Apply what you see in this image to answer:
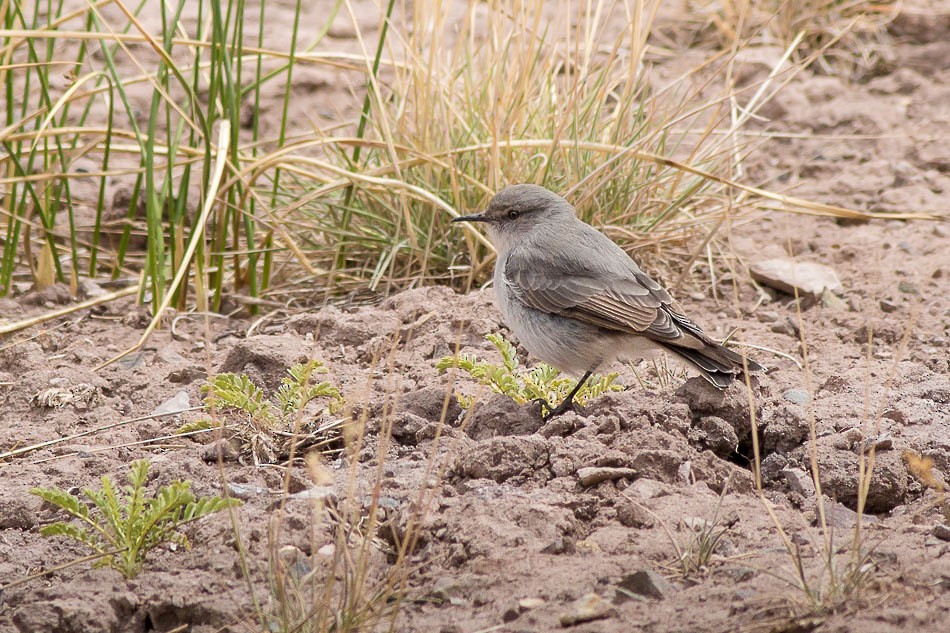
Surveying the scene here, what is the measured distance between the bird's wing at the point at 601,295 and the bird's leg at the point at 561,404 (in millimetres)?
249

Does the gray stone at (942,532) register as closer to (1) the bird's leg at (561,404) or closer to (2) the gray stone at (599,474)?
(2) the gray stone at (599,474)

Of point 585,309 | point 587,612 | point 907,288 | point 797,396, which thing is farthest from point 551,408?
point 907,288

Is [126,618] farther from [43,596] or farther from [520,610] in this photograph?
[520,610]

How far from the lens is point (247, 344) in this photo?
484 cm

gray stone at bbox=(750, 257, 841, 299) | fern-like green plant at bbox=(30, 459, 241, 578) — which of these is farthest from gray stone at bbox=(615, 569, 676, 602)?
gray stone at bbox=(750, 257, 841, 299)

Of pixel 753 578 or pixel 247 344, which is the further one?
pixel 247 344

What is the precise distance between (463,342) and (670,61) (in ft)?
14.1

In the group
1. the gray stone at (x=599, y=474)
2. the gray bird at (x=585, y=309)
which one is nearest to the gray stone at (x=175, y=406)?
the gray bird at (x=585, y=309)

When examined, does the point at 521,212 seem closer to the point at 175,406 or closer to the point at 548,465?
the point at 548,465

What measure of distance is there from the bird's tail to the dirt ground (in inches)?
2.4

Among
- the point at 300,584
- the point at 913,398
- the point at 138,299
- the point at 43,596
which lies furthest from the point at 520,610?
the point at 138,299

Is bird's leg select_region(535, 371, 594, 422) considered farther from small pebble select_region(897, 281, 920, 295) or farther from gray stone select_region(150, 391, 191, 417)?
small pebble select_region(897, 281, 920, 295)

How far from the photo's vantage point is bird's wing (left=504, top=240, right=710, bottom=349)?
432 centimetres

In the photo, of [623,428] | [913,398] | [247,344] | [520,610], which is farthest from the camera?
[247,344]
